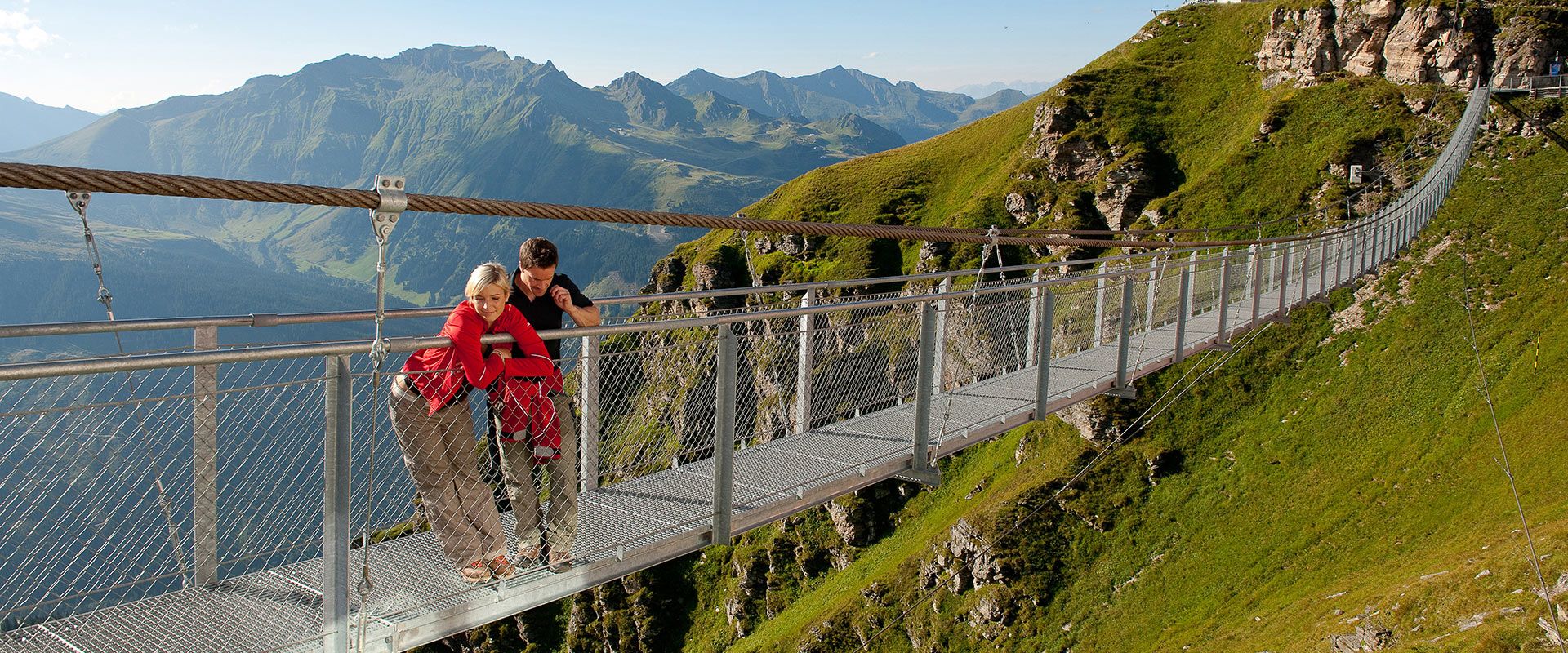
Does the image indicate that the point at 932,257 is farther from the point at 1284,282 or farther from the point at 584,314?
the point at 584,314

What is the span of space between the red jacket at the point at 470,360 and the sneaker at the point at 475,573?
0.82 meters

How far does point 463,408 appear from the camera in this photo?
446cm

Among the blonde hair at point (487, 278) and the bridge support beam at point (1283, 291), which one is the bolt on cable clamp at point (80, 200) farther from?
the bridge support beam at point (1283, 291)

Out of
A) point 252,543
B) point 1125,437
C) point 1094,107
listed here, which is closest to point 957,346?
point 252,543

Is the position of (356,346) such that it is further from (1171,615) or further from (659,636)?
(659,636)

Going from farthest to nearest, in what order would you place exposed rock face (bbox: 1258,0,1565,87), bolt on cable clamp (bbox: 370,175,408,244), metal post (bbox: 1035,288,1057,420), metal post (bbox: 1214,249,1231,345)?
exposed rock face (bbox: 1258,0,1565,87)
metal post (bbox: 1214,249,1231,345)
metal post (bbox: 1035,288,1057,420)
bolt on cable clamp (bbox: 370,175,408,244)

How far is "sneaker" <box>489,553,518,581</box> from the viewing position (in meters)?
4.63

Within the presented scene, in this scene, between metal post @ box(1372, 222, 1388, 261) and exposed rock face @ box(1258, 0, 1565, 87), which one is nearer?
metal post @ box(1372, 222, 1388, 261)

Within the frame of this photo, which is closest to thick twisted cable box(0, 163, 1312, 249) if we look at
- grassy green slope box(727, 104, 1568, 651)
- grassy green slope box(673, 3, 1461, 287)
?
grassy green slope box(727, 104, 1568, 651)

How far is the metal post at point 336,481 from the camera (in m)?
3.72

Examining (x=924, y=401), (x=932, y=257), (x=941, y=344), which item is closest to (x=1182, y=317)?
(x=941, y=344)

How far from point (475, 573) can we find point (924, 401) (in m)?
3.45

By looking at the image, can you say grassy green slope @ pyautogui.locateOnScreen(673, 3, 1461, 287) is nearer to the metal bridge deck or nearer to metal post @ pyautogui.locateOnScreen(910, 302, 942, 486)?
metal post @ pyautogui.locateOnScreen(910, 302, 942, 486)

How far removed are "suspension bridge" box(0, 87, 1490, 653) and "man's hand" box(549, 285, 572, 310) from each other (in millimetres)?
384
